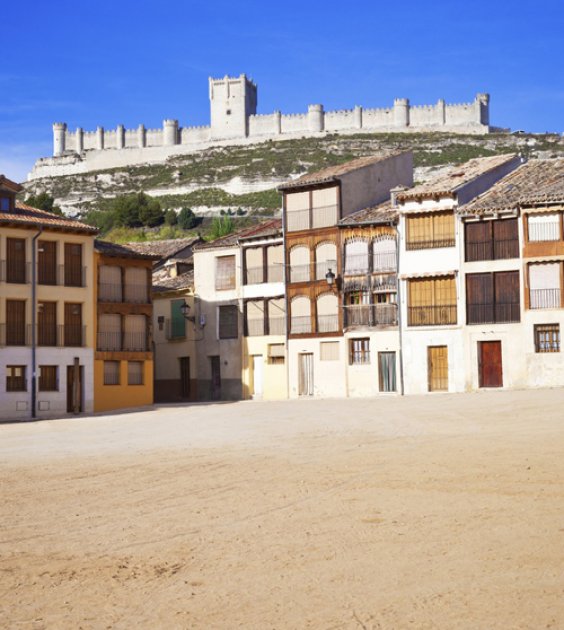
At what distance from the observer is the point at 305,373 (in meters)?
54.8

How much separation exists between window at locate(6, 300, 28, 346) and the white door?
12.5m

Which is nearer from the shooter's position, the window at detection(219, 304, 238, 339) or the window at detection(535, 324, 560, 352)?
the window at detection(535, 324, 560, 352)

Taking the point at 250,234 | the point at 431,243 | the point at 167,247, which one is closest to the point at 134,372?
the point at 250,234

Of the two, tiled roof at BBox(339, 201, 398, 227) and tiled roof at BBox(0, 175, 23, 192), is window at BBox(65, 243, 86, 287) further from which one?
tiled roof at BBox(339, 201, 398, 227)

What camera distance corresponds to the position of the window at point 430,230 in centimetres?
4938

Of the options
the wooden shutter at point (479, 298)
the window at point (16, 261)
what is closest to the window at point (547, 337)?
the wooden shutter at point (479, 298)

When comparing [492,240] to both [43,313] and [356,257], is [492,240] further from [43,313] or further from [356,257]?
[43,313]

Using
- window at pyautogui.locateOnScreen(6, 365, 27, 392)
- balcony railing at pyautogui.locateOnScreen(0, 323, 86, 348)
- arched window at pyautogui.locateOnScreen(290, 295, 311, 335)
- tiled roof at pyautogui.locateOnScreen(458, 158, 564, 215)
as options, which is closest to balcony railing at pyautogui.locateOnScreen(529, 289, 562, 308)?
tiled roof at pyautogui.locateOnScreen(458, 158, 564, 215)

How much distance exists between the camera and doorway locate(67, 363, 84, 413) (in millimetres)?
49188

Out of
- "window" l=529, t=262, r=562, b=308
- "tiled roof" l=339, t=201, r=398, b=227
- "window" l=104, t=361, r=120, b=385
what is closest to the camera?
"window" l=529, t=262, r=562, b=308

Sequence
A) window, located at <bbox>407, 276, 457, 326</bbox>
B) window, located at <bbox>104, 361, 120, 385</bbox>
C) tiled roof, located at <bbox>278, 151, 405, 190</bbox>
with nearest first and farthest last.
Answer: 1. window, located at <bbox>407, 276, 457, 326</bbox>
2. window, located at <bbox>104, 361, 120, 385</bbox>
3. tiled roof, located at <bbox>278, 151, 405, 190</bbox>

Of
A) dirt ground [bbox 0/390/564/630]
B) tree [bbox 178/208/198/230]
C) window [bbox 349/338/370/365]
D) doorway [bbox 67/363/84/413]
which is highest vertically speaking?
tree [bbox 178/208/198/230]

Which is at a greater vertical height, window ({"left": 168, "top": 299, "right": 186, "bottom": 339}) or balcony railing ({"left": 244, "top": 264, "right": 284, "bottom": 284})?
balcony railing ({"left": 244, "top": 264, "right": 284, "bottom": 284})

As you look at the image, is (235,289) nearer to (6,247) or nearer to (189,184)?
(6,247)
